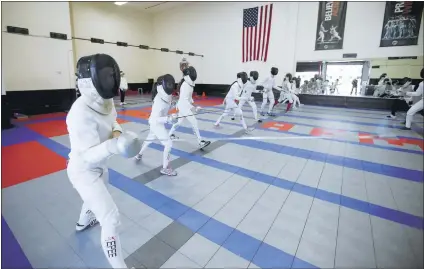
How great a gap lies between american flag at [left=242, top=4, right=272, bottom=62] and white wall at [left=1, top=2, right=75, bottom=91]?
7456 mm

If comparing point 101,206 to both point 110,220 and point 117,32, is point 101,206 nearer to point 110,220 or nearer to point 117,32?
point 110,220

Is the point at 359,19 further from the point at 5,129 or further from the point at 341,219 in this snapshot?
the point at 5,129

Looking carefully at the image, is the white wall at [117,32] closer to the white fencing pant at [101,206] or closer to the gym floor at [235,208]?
the gym floor at [235,208]

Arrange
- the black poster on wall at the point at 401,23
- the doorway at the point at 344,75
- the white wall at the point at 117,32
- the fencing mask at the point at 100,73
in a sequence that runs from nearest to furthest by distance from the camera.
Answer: the fencing mask at the point at 100,73 < the black poster on wall at the point at 401,23 < the doorway at the point at 344,75 < the white wall at the point at 117,32

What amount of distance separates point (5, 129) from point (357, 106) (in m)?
11.5

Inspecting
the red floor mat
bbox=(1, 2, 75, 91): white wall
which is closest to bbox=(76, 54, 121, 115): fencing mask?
the red floor mat

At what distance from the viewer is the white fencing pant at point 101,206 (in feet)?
4.48

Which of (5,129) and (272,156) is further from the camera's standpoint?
(5,129)

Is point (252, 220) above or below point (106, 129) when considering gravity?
below

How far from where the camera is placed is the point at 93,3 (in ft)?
37.0

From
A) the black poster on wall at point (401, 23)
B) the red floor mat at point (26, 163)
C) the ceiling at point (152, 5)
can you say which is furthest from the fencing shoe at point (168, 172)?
the ceiling at point (152, 5)

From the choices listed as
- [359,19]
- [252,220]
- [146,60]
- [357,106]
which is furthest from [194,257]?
[146,60]

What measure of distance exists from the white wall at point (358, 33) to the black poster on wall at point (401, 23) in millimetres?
148

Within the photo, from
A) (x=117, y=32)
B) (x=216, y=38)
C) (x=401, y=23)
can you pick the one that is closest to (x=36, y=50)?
(x=117, y=32)
